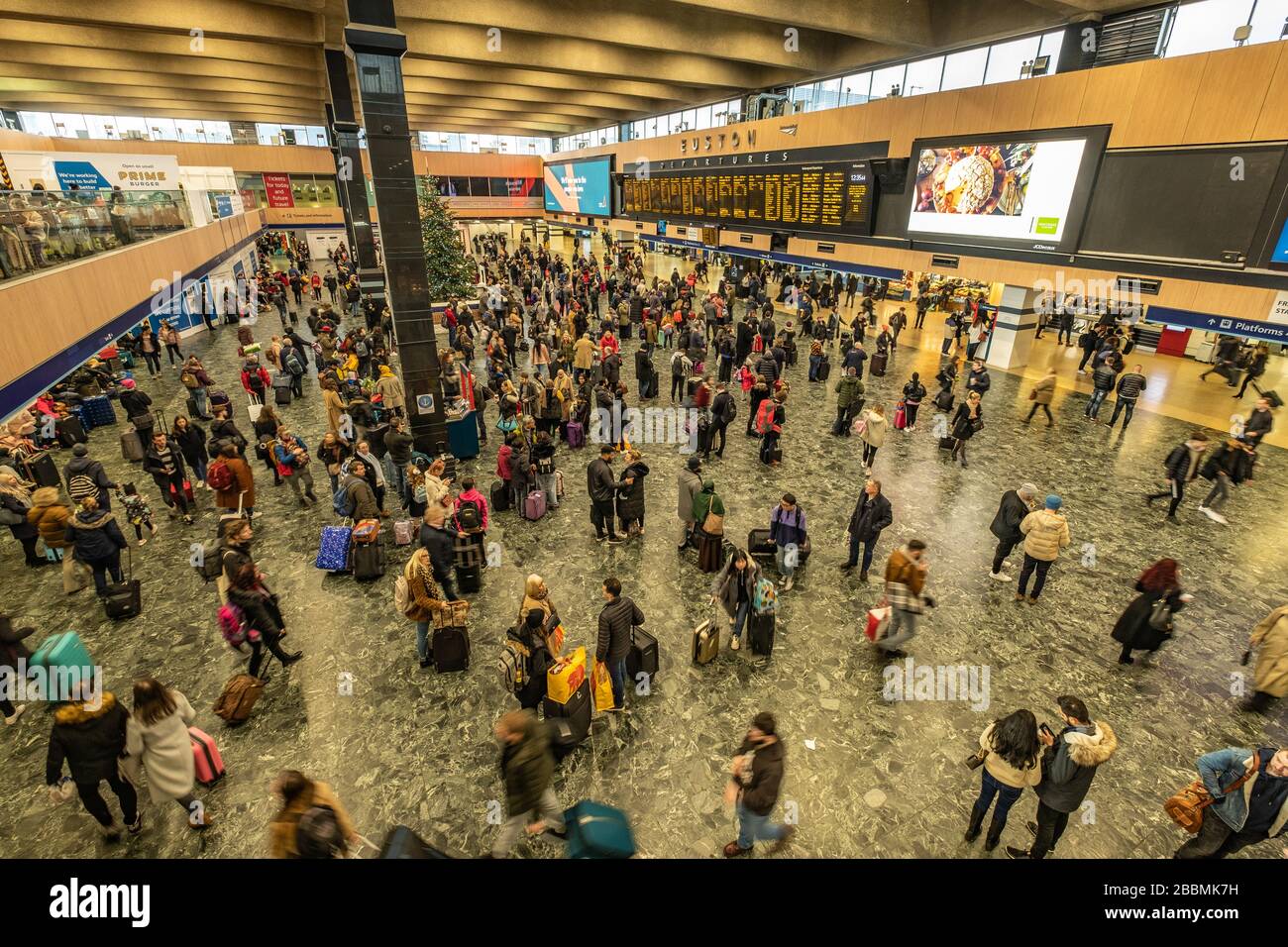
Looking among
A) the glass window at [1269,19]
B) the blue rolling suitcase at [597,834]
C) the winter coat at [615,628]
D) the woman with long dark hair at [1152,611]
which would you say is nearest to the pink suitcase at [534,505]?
the winter coat at [615,628]

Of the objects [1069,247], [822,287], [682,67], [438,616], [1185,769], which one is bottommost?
[1185,769]

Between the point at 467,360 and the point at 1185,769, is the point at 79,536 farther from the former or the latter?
the point at 1185,769

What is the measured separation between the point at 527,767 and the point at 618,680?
1920 mm

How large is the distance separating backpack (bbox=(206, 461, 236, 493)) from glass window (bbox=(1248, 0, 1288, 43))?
1921 centimetres

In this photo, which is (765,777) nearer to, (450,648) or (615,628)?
(615,628)

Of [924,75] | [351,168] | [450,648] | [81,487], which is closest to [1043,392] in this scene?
[924,75]

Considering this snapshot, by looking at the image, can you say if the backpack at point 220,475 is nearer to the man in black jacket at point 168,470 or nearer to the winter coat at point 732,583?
the man in black jacket at point 168,470

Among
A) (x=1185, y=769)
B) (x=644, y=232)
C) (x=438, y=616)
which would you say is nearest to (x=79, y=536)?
(x=438, y=616)

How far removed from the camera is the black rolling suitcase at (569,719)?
196 inches

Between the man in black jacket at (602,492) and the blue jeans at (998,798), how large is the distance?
537 cm

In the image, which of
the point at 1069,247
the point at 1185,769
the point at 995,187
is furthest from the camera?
the point at 995,187

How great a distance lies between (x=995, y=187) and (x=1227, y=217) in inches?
186

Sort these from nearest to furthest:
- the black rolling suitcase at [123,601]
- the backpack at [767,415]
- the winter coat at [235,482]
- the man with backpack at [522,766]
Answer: the man with backpack at [522,766]
the black rolling suitcase at [123,601]
the winter coat at [235,482]
the backpack at [767,415]
